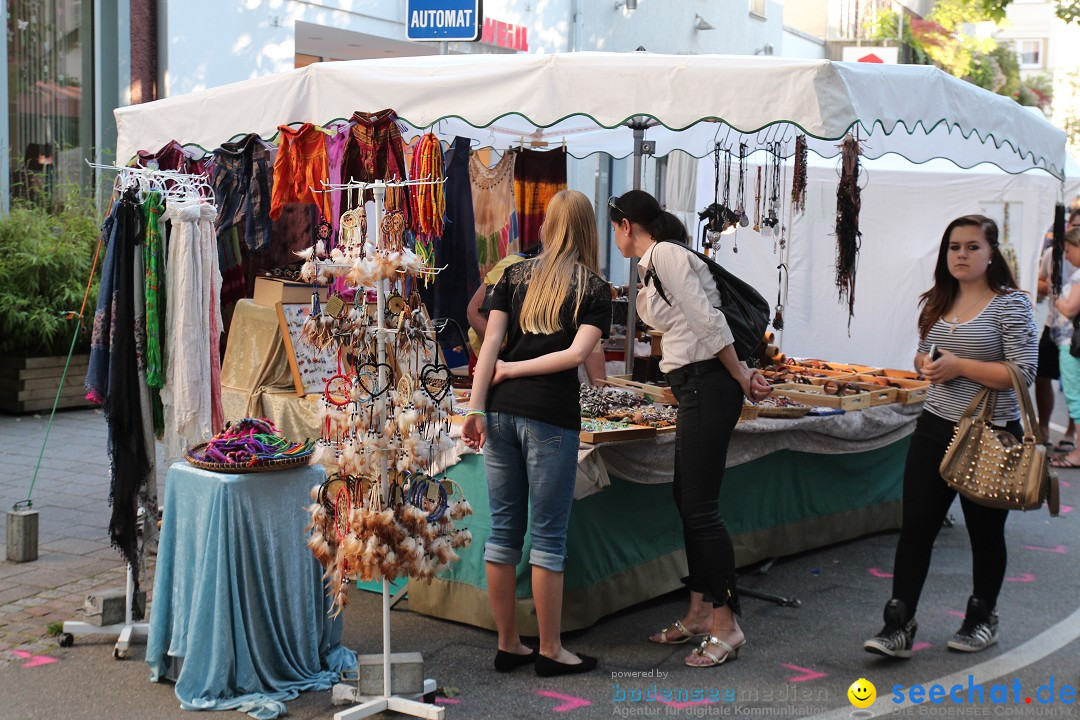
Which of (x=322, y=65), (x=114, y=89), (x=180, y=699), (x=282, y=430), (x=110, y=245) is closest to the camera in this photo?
(x=180, y=699)

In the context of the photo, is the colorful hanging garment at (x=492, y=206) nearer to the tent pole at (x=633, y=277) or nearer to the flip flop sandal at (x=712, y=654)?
the tent pole at (x=633, y=277)

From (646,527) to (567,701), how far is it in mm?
1186

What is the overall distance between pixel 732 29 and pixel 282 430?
15100mm

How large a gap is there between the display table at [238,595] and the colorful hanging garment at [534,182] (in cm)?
323

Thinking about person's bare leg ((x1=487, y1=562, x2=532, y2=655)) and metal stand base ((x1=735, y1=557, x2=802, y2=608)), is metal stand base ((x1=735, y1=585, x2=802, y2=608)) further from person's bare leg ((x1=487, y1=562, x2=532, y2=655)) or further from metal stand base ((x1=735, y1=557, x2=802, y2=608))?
person's bare leg ((x1=487, y1=562, x2=532, y2=655))

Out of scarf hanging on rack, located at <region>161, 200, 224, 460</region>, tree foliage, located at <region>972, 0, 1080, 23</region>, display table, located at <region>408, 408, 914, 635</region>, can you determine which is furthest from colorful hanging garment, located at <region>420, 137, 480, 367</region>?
tree foliage, located at <region>972, 0, 1080, 23</region>

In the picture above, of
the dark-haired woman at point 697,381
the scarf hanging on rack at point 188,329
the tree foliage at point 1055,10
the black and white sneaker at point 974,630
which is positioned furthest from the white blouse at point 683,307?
the tree foliage at point 1055,10

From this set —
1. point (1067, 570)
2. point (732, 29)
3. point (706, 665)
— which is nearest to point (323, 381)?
point (706, 665)

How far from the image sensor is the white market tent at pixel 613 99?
4.54m

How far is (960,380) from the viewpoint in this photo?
4.49m

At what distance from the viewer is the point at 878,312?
1151 centimetres

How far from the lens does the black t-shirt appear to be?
416 cm

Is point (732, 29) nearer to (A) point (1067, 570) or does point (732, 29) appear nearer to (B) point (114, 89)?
(B) point (114, 89)

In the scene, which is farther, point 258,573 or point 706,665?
point 706,665
